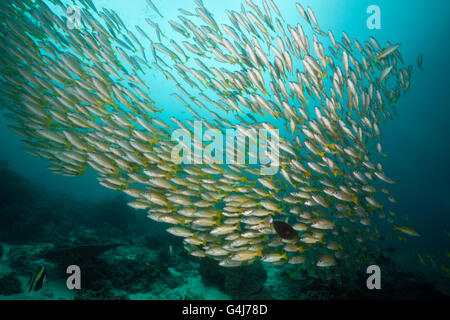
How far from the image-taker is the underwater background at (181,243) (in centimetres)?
559

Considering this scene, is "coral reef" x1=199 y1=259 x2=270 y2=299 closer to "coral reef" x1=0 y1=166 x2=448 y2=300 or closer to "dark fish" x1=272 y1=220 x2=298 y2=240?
"coral reef" x1=0 y1=166 x2=448 y2=300

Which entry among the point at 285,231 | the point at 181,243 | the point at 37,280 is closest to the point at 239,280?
the point at 285,231

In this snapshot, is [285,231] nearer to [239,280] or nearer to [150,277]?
[239,280]

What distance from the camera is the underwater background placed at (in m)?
5.59

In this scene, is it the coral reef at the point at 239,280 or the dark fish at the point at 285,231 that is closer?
the dark fish at the point at 285,231

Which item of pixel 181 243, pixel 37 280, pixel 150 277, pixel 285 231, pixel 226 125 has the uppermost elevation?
pixel 226 125

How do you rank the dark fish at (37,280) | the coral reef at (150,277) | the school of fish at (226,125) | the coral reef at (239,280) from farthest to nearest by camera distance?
the coral reef at (239,280) → the coral reef at (150,277) → the school of fish at (226,125) → the dark fish at (37,280)

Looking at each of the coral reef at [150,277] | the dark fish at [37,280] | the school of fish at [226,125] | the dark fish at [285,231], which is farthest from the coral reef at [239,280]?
the dark fish at [37,280]

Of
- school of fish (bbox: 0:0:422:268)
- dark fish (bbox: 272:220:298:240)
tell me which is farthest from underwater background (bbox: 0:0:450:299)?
dark fish (bbox: 272:220:298:240)

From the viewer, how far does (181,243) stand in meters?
9.86

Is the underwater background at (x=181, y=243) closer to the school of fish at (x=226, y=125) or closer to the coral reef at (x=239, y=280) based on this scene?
the coral reef at (x=239, y=280)
